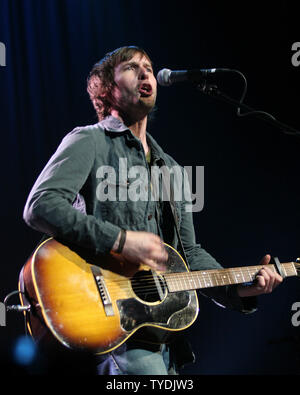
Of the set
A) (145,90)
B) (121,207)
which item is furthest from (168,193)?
(145,90)

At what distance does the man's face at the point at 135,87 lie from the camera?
2.72 metres

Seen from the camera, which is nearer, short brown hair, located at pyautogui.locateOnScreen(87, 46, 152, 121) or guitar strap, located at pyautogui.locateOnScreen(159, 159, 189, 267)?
guitar strap, located at pyautogui.locateOnScreen(159, 159, 189, 267)

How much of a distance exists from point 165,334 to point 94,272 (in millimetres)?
530

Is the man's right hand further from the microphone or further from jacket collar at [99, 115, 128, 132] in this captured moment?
the microphone

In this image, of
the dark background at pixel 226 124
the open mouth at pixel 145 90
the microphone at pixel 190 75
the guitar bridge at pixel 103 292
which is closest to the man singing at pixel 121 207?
the open mouth at pixel 145 90

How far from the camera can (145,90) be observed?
2.74 metres

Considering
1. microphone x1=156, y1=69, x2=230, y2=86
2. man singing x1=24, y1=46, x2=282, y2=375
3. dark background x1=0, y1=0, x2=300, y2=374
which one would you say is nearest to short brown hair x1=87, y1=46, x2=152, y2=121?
man singing x1=24, y1=46, x2=282, y2=375

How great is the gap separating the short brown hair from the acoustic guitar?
1.32 metres

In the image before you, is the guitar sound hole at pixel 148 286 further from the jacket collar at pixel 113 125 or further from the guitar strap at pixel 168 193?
the jacket collar at pixel 113 125

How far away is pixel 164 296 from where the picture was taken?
2.19 m

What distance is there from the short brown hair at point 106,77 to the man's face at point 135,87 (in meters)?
0.05

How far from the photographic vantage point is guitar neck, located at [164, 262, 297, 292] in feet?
7.43

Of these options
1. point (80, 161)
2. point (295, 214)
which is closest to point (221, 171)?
point (295, 214)
